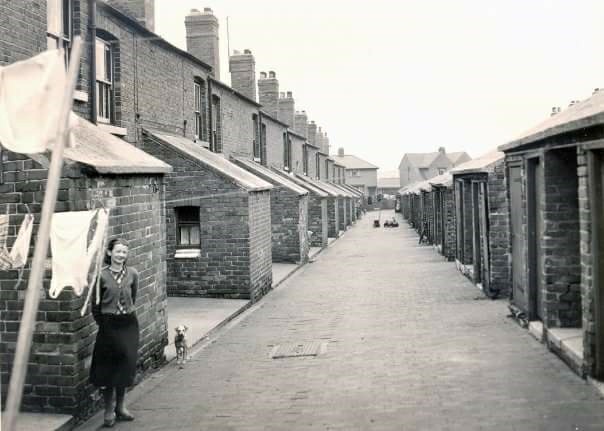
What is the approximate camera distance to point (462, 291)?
50.6ft

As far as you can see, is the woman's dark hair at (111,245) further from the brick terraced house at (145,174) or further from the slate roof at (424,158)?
the slate roof at (424,158)

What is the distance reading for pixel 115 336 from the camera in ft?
22.1

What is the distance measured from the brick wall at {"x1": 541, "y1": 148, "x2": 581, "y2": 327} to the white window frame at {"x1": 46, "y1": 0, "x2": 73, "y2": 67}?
7565mm

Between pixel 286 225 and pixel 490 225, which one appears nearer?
pixel 490 225

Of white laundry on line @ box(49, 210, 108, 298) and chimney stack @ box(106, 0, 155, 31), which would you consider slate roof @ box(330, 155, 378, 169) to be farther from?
white laundry on line @ box(49, 210, 108, 298)

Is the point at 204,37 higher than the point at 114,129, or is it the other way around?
the point at 204,37

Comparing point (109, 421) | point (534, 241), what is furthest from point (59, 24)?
point (534, 241)

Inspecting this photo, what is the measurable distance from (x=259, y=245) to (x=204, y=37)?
28.6 ft

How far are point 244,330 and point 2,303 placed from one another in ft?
18.9

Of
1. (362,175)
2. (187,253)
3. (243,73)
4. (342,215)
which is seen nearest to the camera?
(187,253)

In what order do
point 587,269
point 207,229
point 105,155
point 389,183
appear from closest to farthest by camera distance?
point 587,269
point 105,155
point 207,229
point 389,183

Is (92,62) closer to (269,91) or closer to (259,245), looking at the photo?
(259,245)

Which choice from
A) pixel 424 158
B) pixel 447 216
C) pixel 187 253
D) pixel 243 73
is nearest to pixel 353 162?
pixel 424 158

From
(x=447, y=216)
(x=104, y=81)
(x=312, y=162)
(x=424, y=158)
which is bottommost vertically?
(x=447, y=216)
